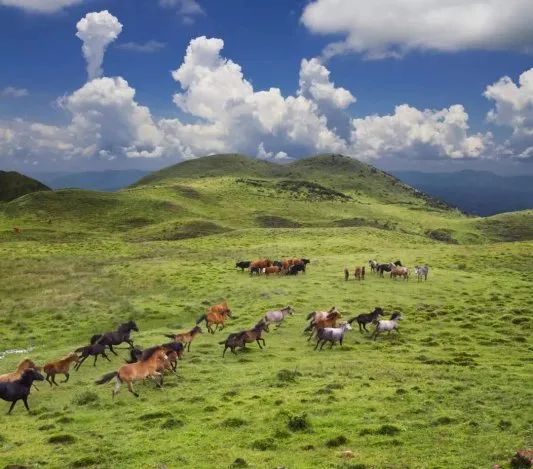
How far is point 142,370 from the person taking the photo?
20.4m

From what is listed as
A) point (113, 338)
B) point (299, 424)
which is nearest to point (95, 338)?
point (113, 338)

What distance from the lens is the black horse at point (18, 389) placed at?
1897 cm

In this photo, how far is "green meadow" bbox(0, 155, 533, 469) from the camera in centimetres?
1489

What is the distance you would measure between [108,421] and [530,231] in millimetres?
186375

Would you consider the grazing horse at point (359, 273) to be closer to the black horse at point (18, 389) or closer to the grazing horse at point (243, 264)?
the grazing horse at point (243, 264)

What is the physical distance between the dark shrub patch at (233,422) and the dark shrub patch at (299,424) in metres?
1.65

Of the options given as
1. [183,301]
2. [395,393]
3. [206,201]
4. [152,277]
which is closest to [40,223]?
[206,201]

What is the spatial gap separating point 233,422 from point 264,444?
2073 millimetres

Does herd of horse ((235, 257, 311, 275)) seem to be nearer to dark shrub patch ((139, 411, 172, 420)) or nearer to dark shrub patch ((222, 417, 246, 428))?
dark shrub patch ((139, 411, 172, 420))

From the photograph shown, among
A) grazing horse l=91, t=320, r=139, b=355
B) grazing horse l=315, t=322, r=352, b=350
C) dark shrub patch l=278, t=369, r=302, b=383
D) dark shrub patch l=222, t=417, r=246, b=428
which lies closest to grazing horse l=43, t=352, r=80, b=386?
grazing horse l=91, t=320, r=139, b=355

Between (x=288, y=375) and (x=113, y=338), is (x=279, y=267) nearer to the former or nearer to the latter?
(x=113, y=338)

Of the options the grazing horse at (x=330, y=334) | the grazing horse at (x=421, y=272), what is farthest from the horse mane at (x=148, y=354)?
the grazing horse at (x=421, y=272)

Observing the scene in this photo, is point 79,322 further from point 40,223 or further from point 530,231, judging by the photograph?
point 530,231

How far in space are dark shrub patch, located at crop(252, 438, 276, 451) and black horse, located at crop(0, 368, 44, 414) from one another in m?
9.48
